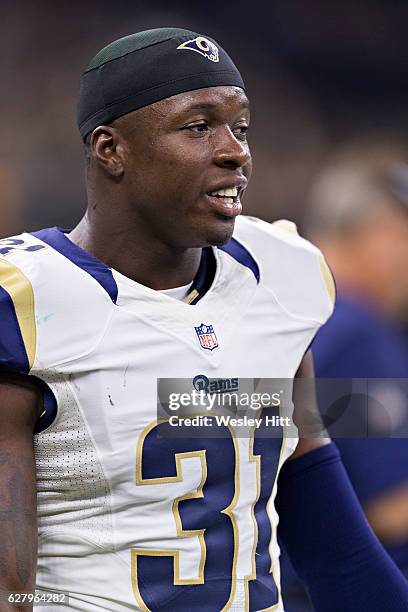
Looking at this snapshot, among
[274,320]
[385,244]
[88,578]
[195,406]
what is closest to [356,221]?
[385,244]

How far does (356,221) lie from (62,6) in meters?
2.63

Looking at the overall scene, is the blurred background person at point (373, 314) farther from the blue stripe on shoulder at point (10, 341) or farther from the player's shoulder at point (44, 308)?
the blue stripe on shoulder at point (10, 341)

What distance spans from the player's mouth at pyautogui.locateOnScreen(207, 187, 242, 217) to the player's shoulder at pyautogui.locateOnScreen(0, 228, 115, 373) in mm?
240

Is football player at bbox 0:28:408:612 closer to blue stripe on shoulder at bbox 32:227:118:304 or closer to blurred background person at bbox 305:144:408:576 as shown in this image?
blue stripe on shoulder at bbox 32:227:118:304

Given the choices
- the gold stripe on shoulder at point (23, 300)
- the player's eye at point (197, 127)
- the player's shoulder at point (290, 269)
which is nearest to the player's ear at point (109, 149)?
the player's eye at point (197, 127)

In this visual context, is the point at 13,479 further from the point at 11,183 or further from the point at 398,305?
the point at 11,183

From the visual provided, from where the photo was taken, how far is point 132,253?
1.85 m

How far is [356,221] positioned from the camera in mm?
3094

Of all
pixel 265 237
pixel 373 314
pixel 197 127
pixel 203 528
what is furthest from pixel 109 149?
pixel 373 314

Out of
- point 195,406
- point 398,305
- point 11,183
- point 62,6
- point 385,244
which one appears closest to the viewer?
point 195,406

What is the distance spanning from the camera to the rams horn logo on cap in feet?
5.93

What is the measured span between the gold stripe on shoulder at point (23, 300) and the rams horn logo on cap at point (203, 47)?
476mm

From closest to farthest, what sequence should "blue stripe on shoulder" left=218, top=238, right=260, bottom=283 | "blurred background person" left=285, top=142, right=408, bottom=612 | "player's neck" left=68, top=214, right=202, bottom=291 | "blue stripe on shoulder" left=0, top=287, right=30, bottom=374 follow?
"blue stripe on shoulder" left=0, top=287, right=30, bottom=374 < "player's neck" left=68, top=214, right=202, bottom=291 < "blue stripe on shoulder" left=218, top=238, right=260, bottom=283 < "blurred background person" left=285, top=142, right=408, bottom=612

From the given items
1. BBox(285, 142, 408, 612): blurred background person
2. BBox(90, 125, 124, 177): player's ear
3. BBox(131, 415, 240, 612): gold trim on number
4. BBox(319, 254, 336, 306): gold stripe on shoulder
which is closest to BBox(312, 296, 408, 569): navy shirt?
BBox(285, 142, 408, 612): blurred background person
